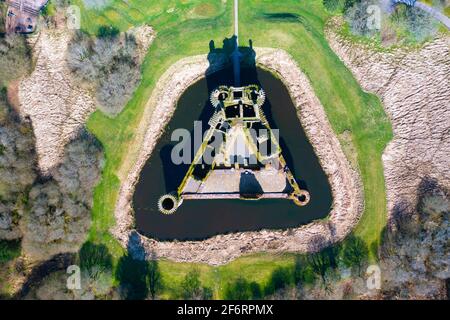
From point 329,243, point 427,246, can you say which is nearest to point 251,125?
point 329,243

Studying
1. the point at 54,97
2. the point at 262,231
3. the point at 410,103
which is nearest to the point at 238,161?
the point at 262,231

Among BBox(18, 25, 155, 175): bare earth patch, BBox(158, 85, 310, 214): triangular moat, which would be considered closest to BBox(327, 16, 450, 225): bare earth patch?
BBox(158, 85, 310, 214): triangular moat

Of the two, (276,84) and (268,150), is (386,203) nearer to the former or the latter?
(268,150)

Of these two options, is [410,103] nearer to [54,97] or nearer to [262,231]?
[262,231]

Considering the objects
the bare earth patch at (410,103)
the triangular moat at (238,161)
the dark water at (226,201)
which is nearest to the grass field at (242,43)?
the bare earth patch at (410,103)

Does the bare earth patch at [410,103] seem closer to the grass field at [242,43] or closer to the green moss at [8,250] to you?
the grass field at [242,43]

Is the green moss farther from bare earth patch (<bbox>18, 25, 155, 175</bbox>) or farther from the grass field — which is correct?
bare earth patch (<bbox>18, 25, 155, 175</bbox>)
